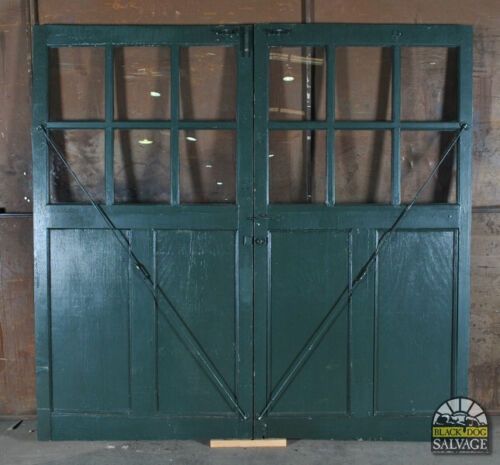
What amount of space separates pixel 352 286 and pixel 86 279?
48.2 inches

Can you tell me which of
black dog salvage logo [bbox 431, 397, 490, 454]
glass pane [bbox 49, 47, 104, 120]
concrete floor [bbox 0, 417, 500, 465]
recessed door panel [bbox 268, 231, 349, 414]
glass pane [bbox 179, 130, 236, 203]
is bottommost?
concrete floor [bbox 0, 417, 500, 465]

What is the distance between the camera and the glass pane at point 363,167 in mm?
2773

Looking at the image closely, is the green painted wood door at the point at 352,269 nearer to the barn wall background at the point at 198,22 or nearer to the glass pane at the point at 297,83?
the glass pane at the point at 297,83

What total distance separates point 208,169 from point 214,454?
130 centimetres

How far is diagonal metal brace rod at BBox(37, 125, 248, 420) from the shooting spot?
106 inches

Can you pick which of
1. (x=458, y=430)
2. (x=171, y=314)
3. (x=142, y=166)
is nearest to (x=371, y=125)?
(x=142, y=166)

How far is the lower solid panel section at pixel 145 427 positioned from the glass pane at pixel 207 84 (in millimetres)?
1414

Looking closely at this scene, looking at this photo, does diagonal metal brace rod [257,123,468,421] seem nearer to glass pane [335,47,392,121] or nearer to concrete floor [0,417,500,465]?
concrete floor [0,417,500,465]

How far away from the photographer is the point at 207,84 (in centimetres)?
278

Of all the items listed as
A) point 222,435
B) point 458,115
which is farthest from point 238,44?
point 222,435

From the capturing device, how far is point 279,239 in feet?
8.86

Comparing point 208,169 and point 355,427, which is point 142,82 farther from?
point 355,427

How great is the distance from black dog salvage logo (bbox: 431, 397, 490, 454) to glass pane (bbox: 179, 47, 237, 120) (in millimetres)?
1691

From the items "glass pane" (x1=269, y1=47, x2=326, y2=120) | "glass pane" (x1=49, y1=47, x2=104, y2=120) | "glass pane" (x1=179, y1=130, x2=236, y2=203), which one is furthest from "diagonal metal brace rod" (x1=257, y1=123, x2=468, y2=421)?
"glass pane" (x1=49, y1=47, x2=104, y2=120)
